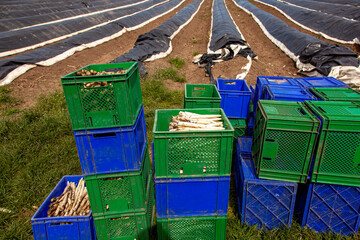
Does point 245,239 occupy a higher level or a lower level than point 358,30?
lower

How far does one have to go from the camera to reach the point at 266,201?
3357 millimetres

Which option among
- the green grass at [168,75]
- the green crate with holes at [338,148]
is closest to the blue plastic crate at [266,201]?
the green crate with holes at [338,148]

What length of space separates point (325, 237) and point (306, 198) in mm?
683

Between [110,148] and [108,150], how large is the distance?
0.04m

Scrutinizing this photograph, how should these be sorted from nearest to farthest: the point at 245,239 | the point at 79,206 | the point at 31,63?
the point at 245,239 < the point at 79,206 < the point at 31,63

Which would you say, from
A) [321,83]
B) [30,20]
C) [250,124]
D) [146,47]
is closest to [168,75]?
[146,47]

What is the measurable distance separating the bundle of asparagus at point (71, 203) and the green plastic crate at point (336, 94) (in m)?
4.61

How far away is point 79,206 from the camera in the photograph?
3441mm

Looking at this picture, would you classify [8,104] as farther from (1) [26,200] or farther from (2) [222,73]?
(2) [222,73]

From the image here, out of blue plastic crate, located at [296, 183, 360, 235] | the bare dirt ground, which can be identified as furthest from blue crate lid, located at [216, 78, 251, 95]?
blue plastic crate, located at [296, 183, 360, 235]

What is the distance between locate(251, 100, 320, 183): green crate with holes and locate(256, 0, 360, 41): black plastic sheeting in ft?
42.0

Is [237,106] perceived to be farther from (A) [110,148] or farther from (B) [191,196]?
(A) [110,148]

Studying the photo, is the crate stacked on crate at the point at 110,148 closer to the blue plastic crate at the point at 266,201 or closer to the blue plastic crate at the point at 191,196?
the blue plastic crate at the point at 191,196

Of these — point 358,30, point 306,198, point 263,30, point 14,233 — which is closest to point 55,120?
point 14,233
